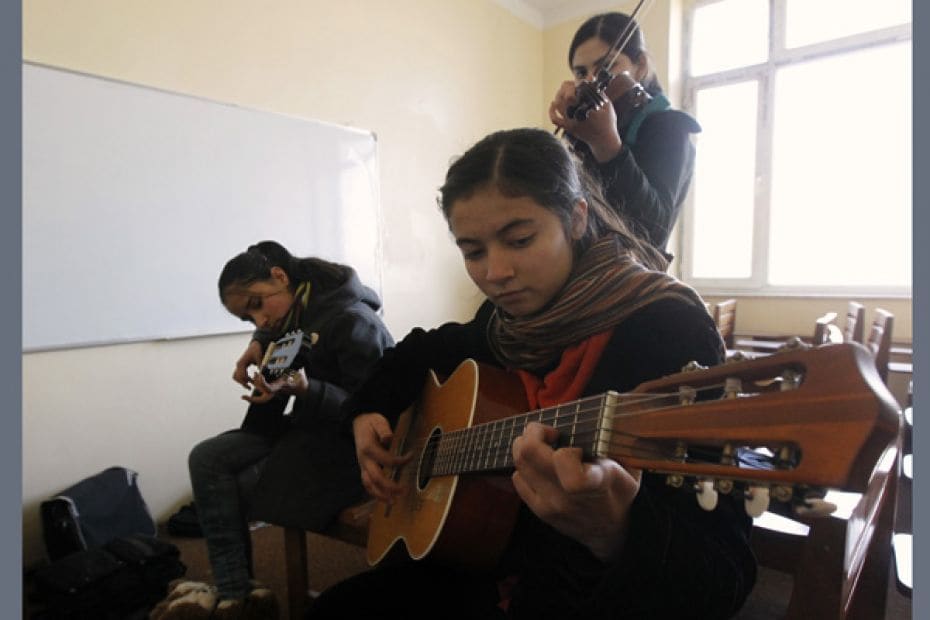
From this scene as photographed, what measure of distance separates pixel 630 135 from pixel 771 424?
1052 millimetres

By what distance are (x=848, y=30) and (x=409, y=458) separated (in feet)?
13.3

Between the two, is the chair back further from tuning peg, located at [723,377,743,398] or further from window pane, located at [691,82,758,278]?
window pane, located at [691,82,758,278]

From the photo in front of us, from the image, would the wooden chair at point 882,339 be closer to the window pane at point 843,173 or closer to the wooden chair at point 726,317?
the wooden chair at point 726,317

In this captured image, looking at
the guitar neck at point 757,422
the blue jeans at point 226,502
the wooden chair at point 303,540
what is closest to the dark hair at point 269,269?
the blue jeans at point 226,502

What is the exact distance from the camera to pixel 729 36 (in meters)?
4.05

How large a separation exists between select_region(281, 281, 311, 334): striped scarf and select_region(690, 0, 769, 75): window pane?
12.1 feet

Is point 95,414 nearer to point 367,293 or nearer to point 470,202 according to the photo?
point 367,293

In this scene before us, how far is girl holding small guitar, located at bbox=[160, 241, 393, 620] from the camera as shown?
1.46 meters

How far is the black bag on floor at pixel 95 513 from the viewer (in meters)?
1.95

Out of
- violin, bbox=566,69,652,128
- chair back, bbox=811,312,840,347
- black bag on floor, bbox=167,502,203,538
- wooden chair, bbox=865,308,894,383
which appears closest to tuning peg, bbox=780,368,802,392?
violin, bbox=566,69,652,128

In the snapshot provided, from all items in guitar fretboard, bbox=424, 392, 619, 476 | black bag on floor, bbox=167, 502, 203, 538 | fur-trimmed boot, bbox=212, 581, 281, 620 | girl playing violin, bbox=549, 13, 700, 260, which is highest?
girl playing violin, bbox=549, 13, 700, 260

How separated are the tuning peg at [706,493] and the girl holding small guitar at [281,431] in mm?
1039

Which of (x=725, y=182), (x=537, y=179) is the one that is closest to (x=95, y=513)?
(x=537, y=179)

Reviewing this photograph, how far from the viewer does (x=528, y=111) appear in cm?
448
